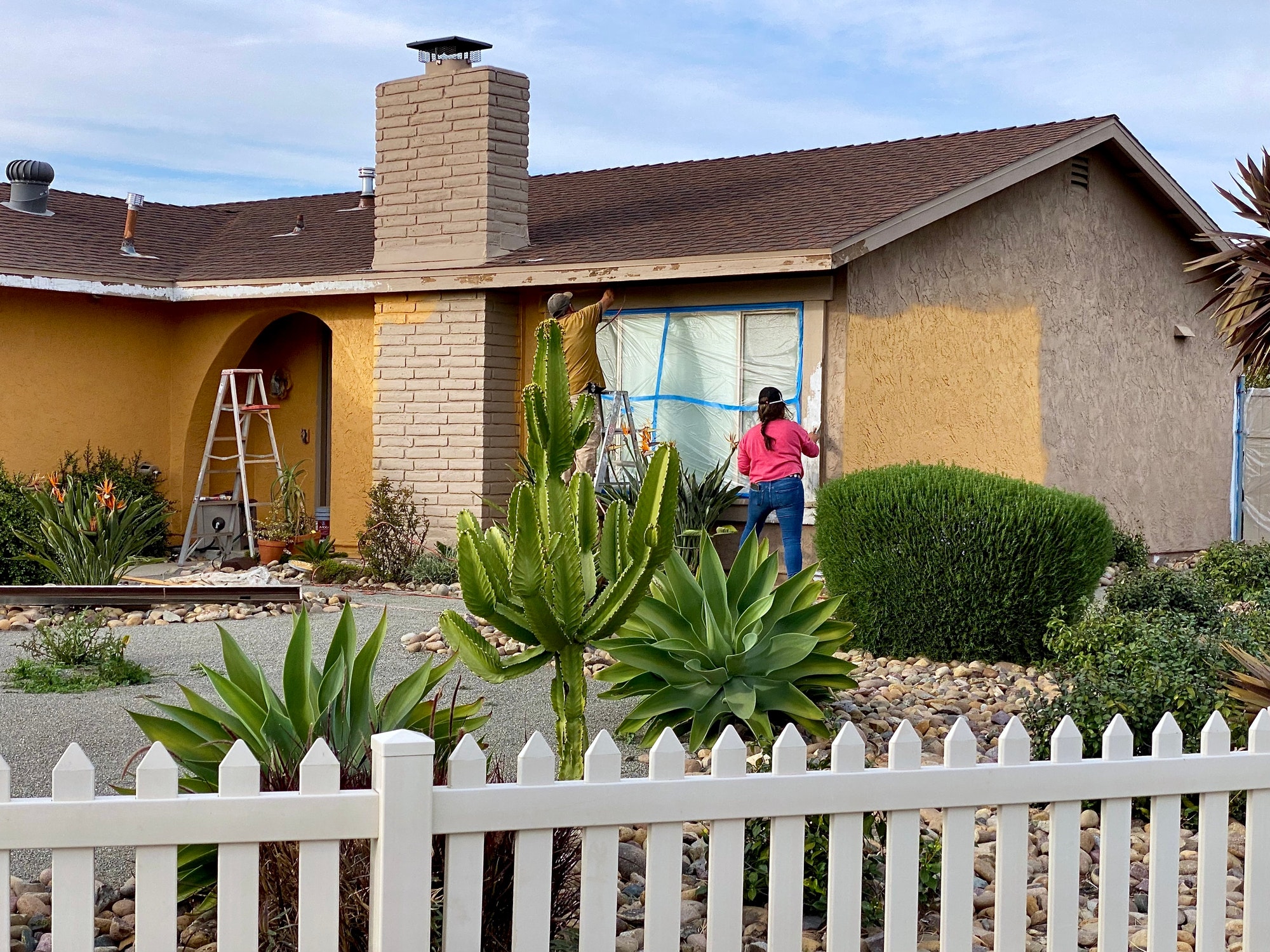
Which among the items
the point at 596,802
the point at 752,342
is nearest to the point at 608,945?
the point at 596,802

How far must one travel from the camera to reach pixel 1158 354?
54.3ft

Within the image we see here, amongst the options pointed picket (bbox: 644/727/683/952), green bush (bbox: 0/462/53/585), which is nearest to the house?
green bush (bbox: 0/462/53/585)

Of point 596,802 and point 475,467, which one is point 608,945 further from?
point 475,467

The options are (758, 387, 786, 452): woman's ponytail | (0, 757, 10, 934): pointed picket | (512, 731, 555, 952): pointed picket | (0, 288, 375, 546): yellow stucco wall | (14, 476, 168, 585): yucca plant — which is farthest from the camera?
(0, 288, 375, 546): yellow stucco wall

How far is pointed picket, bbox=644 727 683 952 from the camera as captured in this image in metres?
3.24

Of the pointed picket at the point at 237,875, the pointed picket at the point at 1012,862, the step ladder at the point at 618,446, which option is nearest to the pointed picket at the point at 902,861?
the pointed picket at the point at 1012,862

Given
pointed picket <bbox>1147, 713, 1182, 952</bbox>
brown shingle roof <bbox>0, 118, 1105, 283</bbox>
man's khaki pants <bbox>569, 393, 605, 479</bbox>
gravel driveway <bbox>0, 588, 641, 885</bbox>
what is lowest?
gravel driveway <bbox>0, 588, 641, 885</bbox>

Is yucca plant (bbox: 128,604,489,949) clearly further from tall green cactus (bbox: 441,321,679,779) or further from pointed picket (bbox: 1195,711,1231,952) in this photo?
pointed picket (bbox: 1195,711,1231,952)

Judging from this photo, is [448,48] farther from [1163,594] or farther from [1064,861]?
[1064,861]

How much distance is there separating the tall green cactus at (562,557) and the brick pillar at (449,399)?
9.09 meters

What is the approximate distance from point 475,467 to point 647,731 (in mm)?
8031

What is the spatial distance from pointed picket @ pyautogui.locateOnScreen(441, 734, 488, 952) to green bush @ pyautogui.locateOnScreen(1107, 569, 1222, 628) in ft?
26.3

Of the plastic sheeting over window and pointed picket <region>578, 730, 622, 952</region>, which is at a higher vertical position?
the plastic sheeting over window

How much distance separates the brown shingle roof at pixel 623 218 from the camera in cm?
1332
